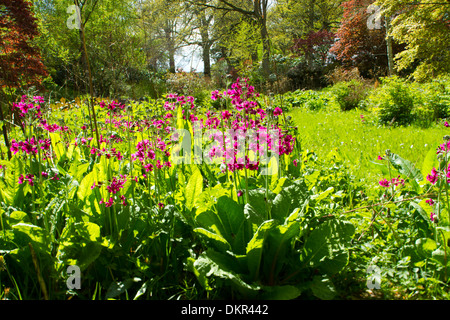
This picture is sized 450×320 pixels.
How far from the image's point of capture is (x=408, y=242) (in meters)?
1.63

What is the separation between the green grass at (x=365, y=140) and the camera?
325 centimetres

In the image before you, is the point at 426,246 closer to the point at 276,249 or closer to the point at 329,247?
the point at 329,247

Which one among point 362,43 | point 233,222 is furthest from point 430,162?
point 362,43

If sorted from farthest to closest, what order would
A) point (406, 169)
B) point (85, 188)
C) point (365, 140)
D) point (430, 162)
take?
point (365, 140) < point (406, 169) < point (430, 162) < point (85, 188)

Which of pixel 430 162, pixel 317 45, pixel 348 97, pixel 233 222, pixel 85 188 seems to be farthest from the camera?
pixel 317 45

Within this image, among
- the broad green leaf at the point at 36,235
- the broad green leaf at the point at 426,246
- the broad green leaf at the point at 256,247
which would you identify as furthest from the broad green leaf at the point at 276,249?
the broad green leaf at the point at 36,235

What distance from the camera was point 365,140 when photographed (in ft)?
14.3

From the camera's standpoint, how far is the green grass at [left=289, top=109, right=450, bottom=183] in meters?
3.25

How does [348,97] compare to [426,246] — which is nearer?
[426,246]

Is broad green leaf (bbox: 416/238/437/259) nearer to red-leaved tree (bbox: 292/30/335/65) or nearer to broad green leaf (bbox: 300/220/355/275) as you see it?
broad green leaf (bbox: 300/220/355/275)

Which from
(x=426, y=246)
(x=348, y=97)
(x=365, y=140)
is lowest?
(x=426, y=246)

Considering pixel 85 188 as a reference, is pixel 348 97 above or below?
above

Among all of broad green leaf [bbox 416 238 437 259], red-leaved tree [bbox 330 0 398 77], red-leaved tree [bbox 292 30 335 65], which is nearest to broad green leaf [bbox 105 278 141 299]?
broad green leaf [bbox 416 238 437 259]
